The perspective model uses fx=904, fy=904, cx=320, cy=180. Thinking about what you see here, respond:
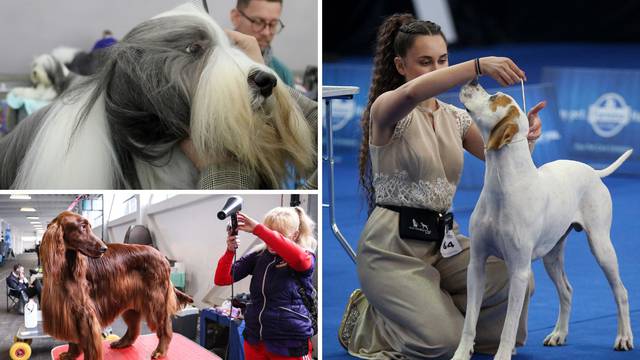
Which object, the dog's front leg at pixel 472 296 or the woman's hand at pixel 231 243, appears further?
the dog's front leg at pixel 472 296

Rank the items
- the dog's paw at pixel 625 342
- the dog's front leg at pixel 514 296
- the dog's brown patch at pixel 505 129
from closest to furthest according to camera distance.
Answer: the dog's brown patch at pixel 505 129
the dog's front leg at pixel 514 296
the dog's paw at pixel 625 342

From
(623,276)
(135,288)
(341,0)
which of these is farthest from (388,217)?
(341,0)

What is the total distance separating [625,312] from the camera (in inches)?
104

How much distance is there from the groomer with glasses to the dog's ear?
0.57m

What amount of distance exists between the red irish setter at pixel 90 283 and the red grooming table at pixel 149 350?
0.02 meters

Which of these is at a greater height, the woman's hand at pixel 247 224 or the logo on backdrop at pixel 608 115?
the logo on backdrop at pixel 608 115

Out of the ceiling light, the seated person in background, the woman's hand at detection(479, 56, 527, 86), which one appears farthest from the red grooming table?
the woman's hand at detection(479, 56, 527, 86)

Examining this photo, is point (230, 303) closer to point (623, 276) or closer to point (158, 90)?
point (158, 90)

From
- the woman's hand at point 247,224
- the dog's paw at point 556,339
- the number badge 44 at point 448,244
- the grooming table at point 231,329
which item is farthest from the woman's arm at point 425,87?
the dog's paw at point 556,339

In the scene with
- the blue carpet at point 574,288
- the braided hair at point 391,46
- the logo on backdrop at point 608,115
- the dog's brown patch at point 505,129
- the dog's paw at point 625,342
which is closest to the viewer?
the dog's brown patch at point 505,129

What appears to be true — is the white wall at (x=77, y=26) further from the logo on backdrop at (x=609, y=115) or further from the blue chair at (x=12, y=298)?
the logo on backdrop at (x=609, y=115)

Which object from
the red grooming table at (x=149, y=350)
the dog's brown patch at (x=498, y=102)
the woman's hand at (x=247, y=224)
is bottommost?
the red grooming table at (x=149, y=350)

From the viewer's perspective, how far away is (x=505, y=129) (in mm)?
2104

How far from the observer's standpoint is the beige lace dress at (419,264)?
256 centimetres
